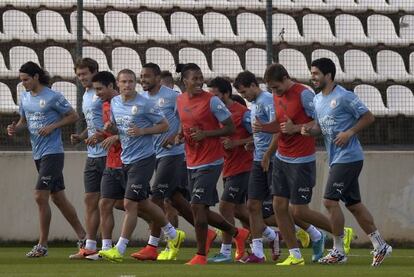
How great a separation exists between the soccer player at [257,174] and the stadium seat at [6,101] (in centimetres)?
582

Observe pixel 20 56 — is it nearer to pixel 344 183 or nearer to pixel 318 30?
pixel 318 30

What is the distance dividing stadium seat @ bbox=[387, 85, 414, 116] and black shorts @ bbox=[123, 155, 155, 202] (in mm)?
7180

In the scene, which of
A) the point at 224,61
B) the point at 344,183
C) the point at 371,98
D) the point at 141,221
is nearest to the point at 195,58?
the point at 224,61

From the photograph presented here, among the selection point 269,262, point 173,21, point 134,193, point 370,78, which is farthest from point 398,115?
point 134,193

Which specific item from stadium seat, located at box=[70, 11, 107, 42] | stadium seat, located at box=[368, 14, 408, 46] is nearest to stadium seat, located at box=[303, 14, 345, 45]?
stadium seat, located at box=[368, 14, 408, 46]

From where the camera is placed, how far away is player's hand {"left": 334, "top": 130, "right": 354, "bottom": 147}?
13273mm

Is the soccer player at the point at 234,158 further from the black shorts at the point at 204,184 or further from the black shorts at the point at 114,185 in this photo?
the black shorts at the point at 114,185

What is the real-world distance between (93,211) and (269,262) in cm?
222

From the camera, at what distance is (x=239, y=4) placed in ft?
76.1

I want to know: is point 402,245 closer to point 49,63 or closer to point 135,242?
point 135,242

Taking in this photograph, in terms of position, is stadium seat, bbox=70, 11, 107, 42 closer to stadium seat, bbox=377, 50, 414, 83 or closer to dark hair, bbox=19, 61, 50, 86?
stadium seat, bbox=377, 50, 414, 83

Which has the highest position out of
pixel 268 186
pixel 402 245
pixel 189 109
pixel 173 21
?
pixel 173 21

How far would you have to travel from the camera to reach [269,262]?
48.6 ft

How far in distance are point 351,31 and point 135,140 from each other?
30.9 feet
